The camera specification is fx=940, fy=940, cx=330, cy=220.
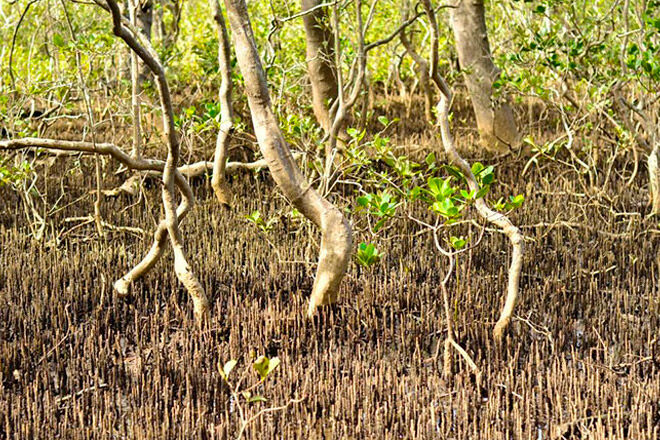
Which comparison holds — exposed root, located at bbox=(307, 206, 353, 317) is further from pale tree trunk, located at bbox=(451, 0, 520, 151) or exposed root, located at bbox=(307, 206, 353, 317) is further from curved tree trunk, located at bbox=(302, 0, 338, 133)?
pale tree trunk, located at bbox=(451, 0, 520, 151)

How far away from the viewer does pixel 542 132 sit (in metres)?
9.70

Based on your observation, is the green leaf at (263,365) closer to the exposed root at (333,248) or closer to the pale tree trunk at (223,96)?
the exposed root at (333,248)

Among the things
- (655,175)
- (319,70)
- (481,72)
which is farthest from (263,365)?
(481,72)

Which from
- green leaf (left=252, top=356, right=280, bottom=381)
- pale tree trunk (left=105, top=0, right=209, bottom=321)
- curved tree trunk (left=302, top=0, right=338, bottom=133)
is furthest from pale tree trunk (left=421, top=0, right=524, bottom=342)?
curved tree trunk (left=302, top=0, right=338, bottom=133)

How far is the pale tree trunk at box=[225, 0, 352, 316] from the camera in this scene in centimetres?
345

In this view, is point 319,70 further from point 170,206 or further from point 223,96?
point 170,206

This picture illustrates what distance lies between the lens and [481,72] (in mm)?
7801

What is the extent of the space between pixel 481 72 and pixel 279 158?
4.65 metres

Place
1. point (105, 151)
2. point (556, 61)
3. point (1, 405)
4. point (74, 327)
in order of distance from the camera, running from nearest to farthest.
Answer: point (1, 405) < point (105, 151) < point (74, 327) < point (556, 61)

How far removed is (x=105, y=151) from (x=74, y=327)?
0.76 meters

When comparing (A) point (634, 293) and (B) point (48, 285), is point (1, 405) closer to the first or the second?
(B) point (48, 285)

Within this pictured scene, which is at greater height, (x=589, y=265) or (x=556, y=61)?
(x=556, y=61)

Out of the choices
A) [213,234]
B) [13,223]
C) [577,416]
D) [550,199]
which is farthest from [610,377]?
[13,223]

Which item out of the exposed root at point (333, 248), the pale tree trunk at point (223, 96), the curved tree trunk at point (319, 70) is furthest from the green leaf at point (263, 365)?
the curved tree trunk at point (319, 70)
